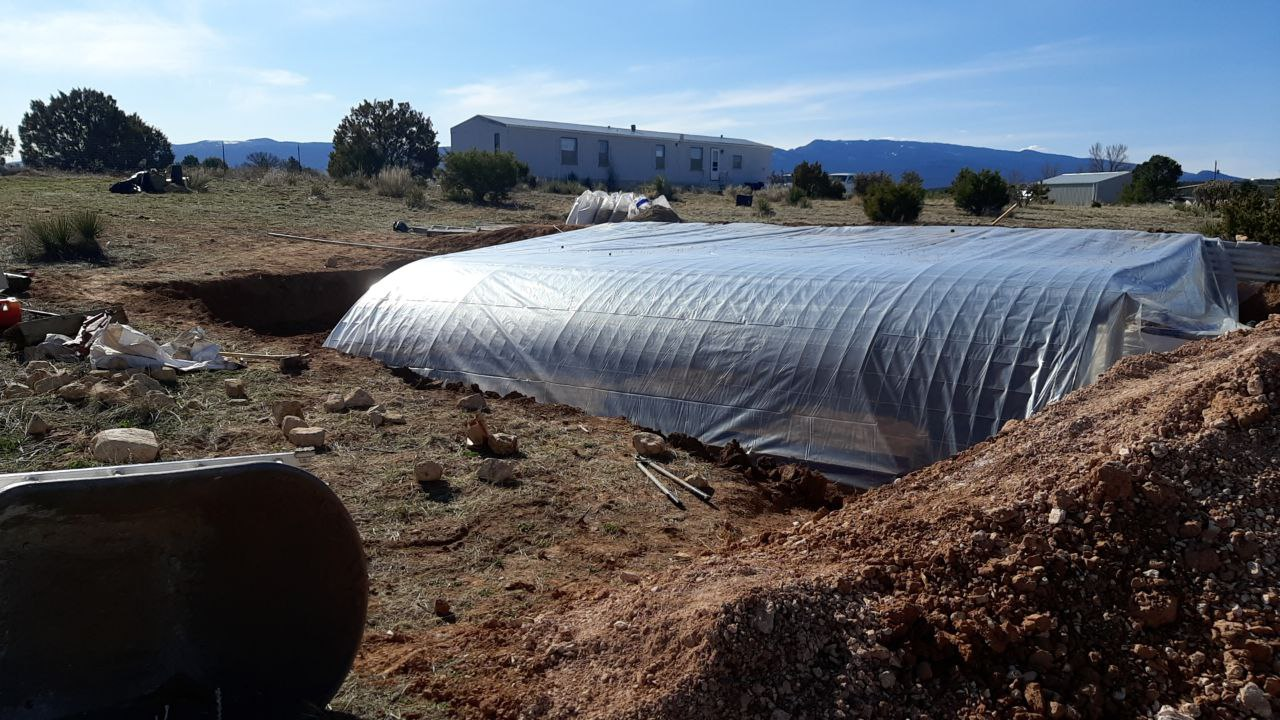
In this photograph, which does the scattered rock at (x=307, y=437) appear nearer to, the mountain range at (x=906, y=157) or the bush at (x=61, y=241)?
the bush at (x=61, y=241)

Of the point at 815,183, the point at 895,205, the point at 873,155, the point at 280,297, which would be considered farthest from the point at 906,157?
the point at 280,297

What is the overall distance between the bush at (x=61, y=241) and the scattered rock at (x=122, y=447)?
9877mm

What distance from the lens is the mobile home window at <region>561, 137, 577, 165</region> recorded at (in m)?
47.0

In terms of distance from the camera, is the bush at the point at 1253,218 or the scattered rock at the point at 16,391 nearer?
the scattered rock at the point at 16,391

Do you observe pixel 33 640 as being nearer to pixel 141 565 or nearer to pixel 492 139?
pixel 141 565

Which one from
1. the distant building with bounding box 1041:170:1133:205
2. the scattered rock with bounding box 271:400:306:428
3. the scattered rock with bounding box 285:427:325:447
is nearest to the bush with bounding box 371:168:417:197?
the scattered rock with bounding box 271:400:306:428

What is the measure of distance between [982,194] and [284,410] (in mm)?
25145

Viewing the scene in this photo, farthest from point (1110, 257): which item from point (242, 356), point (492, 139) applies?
point (492, 139)

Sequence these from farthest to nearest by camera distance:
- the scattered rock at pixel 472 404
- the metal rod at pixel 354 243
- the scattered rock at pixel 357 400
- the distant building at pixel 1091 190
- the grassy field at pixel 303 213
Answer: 1. the distant building at pixel 1091 190
2. the grassy field at pixel 303 213
3. the metal rod at pixel 354 243
4. the scattered rock at pixel 472 404
5. the scattered rock at pixel 357 400

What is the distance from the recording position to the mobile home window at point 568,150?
47.0 meters

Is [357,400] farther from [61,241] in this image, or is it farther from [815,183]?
[815,183]

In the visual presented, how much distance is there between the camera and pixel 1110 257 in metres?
9.48

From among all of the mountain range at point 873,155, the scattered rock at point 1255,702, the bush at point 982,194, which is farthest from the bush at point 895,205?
the mountain range at point 873,155

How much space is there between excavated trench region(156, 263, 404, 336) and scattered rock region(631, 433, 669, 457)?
7.77 meters
